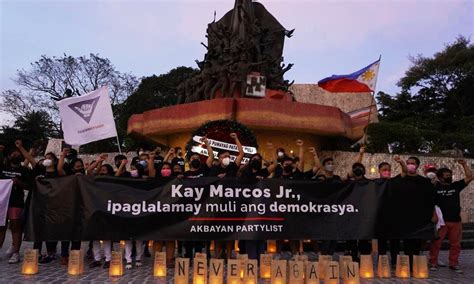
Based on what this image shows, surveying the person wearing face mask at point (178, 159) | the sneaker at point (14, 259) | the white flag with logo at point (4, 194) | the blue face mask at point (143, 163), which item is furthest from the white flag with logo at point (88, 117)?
the sneaker at point (14, 259)

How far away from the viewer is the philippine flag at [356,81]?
47.4 feet

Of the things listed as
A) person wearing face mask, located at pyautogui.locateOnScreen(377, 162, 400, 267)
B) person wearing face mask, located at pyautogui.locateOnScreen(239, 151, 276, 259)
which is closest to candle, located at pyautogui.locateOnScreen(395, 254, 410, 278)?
person wearing face mask, located at pyautogui.locateOnScreen(377, 162, 400, 267)

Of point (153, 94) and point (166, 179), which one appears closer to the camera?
point (166, 179)

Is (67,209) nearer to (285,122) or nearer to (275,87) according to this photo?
(285,122)

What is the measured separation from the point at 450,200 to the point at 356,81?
742 centimetres

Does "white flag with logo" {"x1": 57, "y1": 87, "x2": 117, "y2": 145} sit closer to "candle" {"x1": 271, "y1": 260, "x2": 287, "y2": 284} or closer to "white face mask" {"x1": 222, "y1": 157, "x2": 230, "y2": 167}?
"white face mask" {"x1": 222, "y1": 157, "x2": 230, "y2": 167}

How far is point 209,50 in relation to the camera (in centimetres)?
1869

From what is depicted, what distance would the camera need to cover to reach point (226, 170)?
799 cm

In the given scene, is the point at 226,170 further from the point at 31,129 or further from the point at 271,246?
the point at 31,129

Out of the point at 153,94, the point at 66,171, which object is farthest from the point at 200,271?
the point at 153,94

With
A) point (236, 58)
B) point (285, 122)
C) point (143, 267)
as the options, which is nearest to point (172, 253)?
point (143, 267)

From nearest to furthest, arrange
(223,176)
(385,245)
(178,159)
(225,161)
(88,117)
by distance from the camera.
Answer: (223,176), (385,245), (225,161), (178,159), (88,117)

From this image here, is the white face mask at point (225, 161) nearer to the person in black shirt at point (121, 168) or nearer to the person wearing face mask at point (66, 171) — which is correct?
the person in black shirt at point (121, 168)

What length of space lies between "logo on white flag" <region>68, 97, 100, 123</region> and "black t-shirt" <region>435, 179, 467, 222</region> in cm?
693
